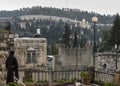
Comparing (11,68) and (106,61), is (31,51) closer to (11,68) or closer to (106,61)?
(11,68)

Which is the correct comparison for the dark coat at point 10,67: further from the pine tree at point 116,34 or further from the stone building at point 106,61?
the pine tree at point 116,34

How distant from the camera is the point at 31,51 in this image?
1129 inches

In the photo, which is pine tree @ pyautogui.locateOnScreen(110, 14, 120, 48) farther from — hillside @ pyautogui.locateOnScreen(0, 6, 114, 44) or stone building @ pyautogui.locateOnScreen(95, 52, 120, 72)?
hillside @ pyautogui.locateOnScreen(0, 6, 114, 44)

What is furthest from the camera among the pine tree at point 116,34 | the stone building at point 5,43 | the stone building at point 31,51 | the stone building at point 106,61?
the pine tree at point 116,34

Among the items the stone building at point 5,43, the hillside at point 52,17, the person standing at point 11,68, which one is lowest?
the person standing at point 11,68

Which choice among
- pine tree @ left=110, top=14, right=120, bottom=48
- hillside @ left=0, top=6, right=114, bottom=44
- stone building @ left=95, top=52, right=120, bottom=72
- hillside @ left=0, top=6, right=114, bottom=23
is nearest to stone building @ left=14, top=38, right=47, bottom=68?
stone building @ left=95, top=52, right=120, bottom=72

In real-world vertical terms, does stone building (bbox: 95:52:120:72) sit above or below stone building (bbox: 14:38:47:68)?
below

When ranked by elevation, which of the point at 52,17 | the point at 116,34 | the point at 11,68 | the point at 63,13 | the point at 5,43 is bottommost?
the point at 11,68

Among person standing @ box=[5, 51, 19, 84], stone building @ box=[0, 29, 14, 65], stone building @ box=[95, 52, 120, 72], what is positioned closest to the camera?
person standing @ box=[5, 51, 19, 84]

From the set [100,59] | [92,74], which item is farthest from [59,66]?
[92,74]

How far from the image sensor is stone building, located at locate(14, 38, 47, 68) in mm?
28469

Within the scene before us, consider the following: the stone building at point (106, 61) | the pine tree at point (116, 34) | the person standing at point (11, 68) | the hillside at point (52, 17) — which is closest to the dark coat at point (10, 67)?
the person standing at point (11, 68)

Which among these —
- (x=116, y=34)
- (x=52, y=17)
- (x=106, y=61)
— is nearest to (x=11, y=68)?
(x=106, y=61)

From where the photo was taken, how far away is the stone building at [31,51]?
28.5m
